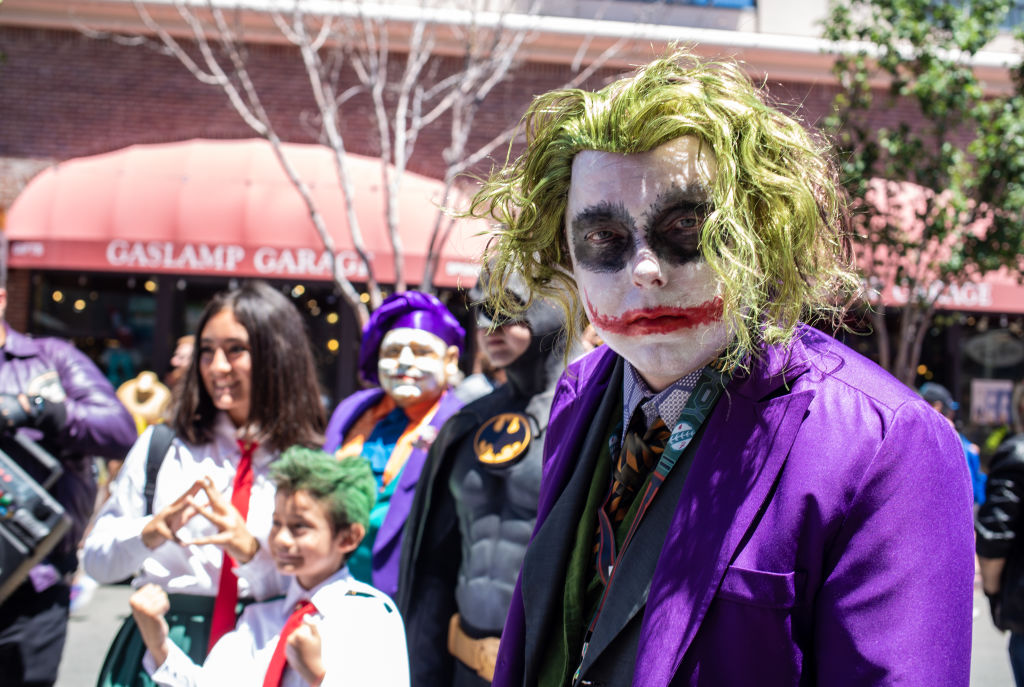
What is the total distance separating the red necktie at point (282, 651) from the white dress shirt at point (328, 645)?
0.03 meters

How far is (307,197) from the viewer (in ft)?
27.0

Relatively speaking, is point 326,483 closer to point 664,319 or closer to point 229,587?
point 229,587

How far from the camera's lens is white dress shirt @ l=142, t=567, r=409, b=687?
7.22 feet

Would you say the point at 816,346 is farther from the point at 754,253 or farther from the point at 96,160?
the point at 96,160

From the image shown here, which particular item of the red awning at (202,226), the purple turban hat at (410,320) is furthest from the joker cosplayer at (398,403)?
the red awning at (202,226)

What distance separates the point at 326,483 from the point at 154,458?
664 millimetres

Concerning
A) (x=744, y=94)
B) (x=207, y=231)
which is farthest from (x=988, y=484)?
(x=207, y=231)

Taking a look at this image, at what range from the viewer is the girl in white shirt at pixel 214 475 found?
259 centimetres

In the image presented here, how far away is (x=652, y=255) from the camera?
130cm

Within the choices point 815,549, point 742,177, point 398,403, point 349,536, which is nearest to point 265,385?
point 349,536

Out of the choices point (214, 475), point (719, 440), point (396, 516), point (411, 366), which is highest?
point (411, 366)

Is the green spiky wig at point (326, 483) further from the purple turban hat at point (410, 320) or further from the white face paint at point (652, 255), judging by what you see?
the white face paint at point (652, 255)

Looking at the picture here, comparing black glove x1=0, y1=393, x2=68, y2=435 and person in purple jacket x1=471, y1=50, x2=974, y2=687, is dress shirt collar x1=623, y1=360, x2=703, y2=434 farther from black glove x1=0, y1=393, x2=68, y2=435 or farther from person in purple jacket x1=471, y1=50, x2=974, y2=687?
black glove x1=0, y1=393, x2=68, y2=435

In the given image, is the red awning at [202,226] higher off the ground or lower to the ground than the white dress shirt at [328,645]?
higher
